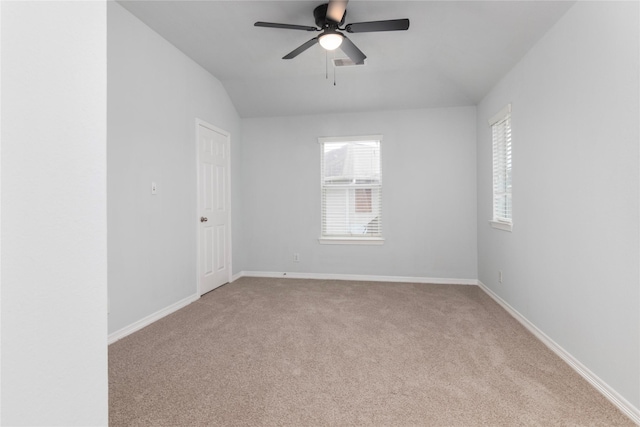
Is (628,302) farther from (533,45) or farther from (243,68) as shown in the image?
(243,68)

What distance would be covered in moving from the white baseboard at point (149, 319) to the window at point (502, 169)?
353 cm

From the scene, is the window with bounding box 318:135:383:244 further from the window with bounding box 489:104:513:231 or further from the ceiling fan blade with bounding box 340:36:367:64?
the ceiling fan blade with bounding box 340:36:367:64

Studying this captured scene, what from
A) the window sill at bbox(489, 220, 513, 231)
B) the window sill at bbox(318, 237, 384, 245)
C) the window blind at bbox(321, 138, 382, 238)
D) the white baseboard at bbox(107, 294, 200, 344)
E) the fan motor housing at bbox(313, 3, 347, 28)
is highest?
the fan motor housing at bbox(313, 3, 347, 28)

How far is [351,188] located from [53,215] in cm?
458

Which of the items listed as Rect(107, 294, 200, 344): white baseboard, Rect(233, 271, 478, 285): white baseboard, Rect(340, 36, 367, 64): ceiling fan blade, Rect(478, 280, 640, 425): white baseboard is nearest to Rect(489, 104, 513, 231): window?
Rect(478, 280, 640, 425): white baseboard

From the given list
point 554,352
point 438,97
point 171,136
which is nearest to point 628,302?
point 554,352

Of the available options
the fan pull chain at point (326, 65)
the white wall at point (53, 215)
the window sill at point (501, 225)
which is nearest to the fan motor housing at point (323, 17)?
the fan pull chain at point (326, 65)

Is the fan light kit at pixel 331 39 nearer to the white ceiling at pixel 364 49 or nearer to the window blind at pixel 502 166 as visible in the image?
the white ceiling at pixel 364 49

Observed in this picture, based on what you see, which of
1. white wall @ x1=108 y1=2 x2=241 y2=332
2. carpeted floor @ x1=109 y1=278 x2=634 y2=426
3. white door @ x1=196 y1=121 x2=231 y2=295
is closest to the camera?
carpeted floor @ x1=109 y1=278 x2=634 y2=426

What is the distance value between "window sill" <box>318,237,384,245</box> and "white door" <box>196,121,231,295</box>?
1416 mm

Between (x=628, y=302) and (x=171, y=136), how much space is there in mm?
3846

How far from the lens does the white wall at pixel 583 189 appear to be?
Result: 1.85m

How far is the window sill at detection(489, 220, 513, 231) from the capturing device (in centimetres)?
350

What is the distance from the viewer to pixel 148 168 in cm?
321
